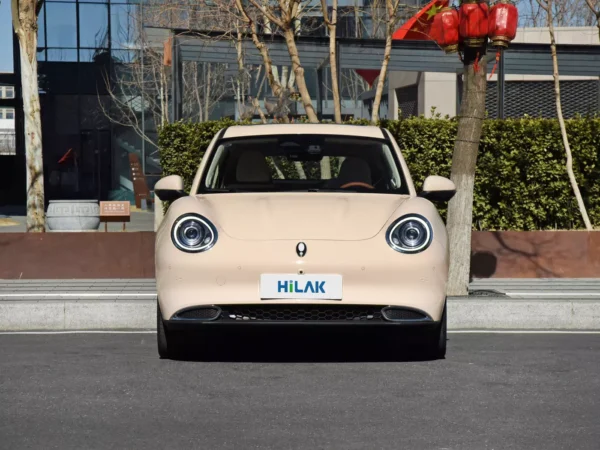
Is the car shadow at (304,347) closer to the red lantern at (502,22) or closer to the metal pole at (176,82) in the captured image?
the red lantern at (502,22)

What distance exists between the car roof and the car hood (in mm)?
911

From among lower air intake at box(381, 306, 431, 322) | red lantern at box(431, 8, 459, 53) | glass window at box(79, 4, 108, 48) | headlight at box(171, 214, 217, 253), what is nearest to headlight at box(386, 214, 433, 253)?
lower air intake at box(381, 306, 431, 322)

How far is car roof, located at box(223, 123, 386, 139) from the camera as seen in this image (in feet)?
28.3

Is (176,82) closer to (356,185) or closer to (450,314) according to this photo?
(450,314)

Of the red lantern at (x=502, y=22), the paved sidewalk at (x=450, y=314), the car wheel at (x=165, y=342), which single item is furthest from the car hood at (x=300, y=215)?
the red lantern at (x=502, y=22)

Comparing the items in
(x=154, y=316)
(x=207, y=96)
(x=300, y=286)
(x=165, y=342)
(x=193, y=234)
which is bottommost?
(x=154, y=316)

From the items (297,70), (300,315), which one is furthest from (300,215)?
(297,70)

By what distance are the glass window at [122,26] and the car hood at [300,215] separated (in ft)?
123

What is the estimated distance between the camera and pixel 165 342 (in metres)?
7.70

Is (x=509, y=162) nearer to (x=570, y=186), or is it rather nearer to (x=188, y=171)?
(x=570, y=186)

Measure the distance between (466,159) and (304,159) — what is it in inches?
102

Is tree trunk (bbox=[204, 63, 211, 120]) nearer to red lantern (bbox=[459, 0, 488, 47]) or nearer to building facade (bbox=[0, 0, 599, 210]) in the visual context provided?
building facade (bbox=[0, 0, 599, 210])

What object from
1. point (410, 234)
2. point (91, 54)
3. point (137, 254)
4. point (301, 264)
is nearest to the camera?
point (301, 264)

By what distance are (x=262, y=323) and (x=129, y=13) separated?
38.6m
